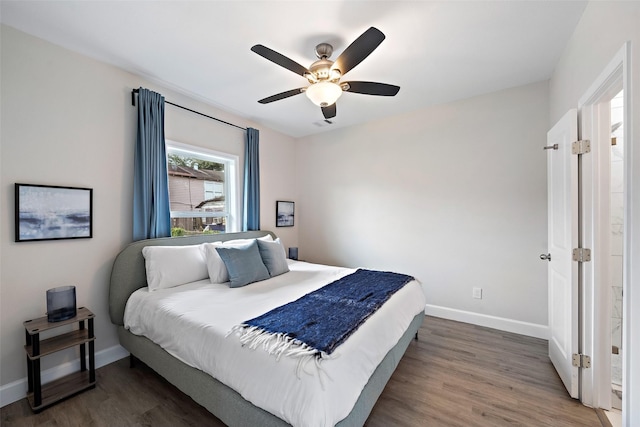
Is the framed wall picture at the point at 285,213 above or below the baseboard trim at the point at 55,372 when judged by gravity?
above

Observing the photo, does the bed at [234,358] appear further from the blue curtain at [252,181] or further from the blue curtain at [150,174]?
the blue curtain at [252,181]

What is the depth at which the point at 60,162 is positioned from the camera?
7.09 ft

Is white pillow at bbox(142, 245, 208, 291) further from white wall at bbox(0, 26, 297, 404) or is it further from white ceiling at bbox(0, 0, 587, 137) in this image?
white ceiling at bbox(0, 0, 587, 137)

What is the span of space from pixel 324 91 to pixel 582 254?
2.25 metres

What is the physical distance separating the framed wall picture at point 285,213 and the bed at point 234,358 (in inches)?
67.4

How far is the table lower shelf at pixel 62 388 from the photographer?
1.86m

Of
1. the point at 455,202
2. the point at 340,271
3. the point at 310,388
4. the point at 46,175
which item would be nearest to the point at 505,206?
the point at 455,202

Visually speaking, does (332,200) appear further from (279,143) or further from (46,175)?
(46,175)

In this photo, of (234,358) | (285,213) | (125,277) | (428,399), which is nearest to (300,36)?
(234,358)

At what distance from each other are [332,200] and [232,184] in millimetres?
1650

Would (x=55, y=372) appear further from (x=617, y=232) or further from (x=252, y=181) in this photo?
(x=617, y=232)

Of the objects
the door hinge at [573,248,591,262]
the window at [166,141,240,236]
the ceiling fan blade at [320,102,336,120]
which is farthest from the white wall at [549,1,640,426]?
the window at [166,141,240,236]

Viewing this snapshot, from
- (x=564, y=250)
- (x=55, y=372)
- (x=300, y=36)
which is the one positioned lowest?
(x=55, y=372)

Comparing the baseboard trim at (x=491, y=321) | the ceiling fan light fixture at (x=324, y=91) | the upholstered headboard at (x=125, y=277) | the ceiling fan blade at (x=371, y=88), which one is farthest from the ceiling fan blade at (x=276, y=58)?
the baseboard trim at (x=491, y=321)
